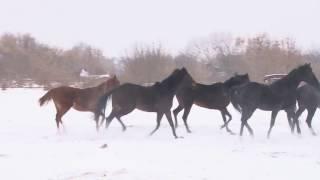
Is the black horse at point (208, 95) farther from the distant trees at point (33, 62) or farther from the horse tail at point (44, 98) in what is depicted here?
the distant trees at point (33, 62)

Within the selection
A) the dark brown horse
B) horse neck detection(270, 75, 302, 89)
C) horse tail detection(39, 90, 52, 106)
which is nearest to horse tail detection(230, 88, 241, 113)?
horse neck detection(270, 75, 302, 89)

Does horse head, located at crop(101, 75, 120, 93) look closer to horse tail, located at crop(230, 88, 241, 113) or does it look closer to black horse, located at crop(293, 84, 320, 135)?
horse tail, located at crop(230, 88, 241, 113)

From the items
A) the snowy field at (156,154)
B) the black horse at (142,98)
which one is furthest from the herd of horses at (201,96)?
the snowy field at (156,154)

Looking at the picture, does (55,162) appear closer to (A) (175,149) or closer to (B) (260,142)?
(A) (175,149)

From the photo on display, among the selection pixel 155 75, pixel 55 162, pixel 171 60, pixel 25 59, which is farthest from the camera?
pixel 25 59

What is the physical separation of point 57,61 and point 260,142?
4476 centimetres

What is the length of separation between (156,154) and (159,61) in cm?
2976

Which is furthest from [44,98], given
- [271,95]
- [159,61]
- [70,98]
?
[159,61]

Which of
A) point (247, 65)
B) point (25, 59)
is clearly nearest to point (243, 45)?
point (247, 65)

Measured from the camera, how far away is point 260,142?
9.75 meters

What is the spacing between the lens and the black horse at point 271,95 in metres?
10.5

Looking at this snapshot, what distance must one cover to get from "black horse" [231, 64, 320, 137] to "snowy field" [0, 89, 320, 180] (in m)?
0.56

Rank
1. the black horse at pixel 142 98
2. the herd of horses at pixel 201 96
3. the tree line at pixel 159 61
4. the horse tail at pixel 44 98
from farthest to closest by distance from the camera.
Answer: the tree line at pixel 159 61, the horse tail at pixel 44 98, the black horse at pixel 142 98, the herd of horses at pixel 201 96

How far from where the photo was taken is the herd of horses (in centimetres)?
1056
